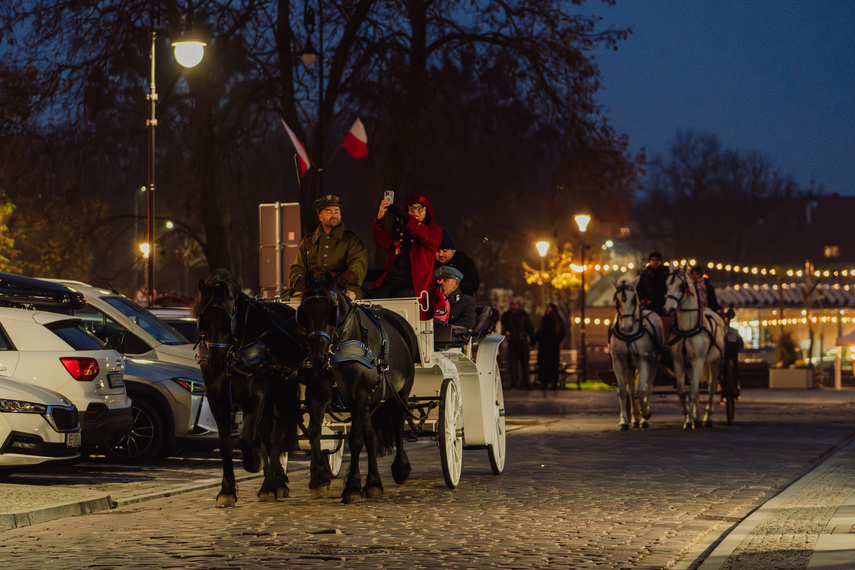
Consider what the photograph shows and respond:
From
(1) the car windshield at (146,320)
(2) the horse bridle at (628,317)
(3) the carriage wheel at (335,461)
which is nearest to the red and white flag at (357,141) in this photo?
(2) the horse bridle at (628,317)

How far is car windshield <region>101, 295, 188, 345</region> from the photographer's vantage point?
16.0 meters

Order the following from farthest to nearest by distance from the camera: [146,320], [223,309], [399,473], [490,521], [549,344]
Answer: [549,344], [146,320], [399,473], [223,309], [490,521]

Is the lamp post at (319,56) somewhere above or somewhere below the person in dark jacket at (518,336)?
above

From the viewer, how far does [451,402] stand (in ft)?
41.2

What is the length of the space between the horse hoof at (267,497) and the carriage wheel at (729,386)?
37.7ft

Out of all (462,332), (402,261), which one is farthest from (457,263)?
(402,261)

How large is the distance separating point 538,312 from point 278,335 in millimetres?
52279

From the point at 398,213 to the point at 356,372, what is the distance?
170 cm

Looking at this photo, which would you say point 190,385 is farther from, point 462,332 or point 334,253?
point 334,253

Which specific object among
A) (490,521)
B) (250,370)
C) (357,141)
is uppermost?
(357,141)

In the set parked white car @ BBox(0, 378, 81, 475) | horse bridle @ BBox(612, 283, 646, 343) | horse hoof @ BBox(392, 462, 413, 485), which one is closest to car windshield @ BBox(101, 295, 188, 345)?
parked white car @ BBox(0, 378, 81, 475)

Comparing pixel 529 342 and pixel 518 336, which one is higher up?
pixel 518 336

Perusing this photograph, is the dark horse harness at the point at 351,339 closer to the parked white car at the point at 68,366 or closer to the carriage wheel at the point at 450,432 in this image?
the carriage wheel at the point at 450,432

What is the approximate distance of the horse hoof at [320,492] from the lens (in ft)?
37.9
